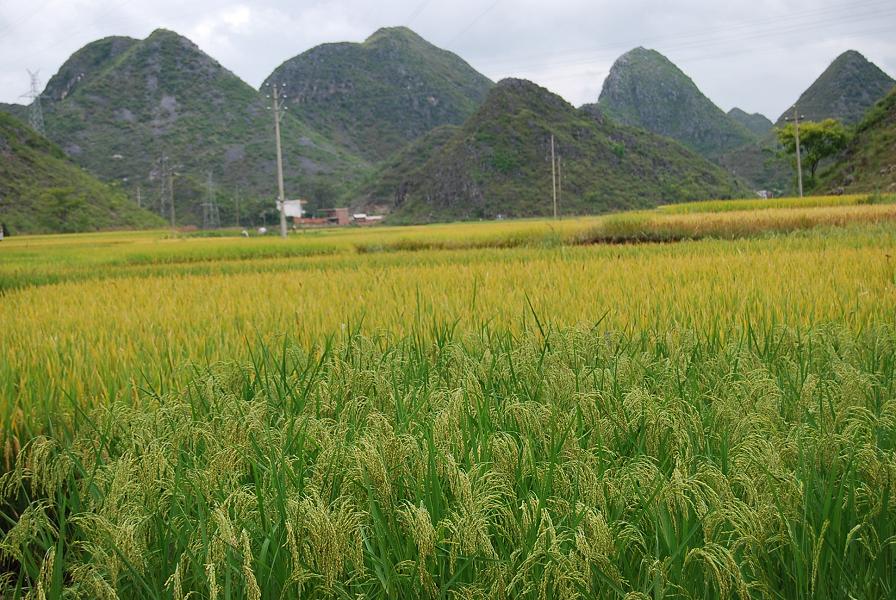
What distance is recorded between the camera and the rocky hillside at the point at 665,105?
10506cm

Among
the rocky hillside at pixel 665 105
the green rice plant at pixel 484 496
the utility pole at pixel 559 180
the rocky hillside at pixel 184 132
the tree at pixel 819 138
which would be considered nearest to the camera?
the green rice plant at pixel 484 496

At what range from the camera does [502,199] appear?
184 feet

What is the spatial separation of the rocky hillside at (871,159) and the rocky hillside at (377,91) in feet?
261

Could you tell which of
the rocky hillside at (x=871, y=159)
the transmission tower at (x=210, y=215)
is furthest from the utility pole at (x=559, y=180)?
the transmission tower at (x=210, y=215)

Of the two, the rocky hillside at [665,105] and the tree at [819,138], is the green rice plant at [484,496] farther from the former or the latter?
the rocky hillside at [665,105]

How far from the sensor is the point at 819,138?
44.6 metres

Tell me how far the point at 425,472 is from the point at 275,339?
1.98 m

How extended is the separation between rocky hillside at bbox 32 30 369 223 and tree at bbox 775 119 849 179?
157 feet

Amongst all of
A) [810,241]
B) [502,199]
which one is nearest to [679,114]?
[502,199]

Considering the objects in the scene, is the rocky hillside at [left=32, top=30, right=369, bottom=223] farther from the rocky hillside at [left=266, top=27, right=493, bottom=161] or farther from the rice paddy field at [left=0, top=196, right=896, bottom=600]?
the rice paddy field at [left=0, top=196, right=896, bottom=600]

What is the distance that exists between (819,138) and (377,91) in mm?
91611

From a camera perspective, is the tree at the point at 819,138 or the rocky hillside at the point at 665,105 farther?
the rocky hillside at the point at 665,105

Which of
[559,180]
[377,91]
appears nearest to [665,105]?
[377,91]

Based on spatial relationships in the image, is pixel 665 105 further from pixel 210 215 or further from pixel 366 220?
pixel 210 215
